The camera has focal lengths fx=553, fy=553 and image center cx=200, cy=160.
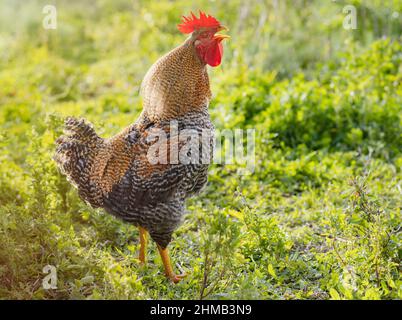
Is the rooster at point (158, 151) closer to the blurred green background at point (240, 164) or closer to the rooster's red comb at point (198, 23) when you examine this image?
the rooster's red comb at point (198, 23)

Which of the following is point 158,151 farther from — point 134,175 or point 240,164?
point 240,164

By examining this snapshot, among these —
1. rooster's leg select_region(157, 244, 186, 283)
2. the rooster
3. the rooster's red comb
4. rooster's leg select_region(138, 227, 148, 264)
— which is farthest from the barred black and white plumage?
the rooster's red comb

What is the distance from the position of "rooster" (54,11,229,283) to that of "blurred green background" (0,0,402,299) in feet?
1.10

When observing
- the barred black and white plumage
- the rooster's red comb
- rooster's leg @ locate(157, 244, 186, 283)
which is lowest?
rooster's leg @ locate(157, 244, 186, 283)

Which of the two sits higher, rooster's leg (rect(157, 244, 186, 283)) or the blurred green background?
the blurred green background

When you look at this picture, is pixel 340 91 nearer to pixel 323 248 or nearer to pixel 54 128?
pixel 323 248

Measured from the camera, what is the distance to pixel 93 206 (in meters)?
4.57

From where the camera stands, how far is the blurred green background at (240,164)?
4.21m

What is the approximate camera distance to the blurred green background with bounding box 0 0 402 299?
4.21 m

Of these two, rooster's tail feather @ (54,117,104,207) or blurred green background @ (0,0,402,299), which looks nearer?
blurred green background @ (0,0,402,299)

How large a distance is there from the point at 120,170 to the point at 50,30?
7110 millimetres

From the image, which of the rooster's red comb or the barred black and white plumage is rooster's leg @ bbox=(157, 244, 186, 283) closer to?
the barred black and white plumage

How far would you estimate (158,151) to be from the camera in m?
4.24
